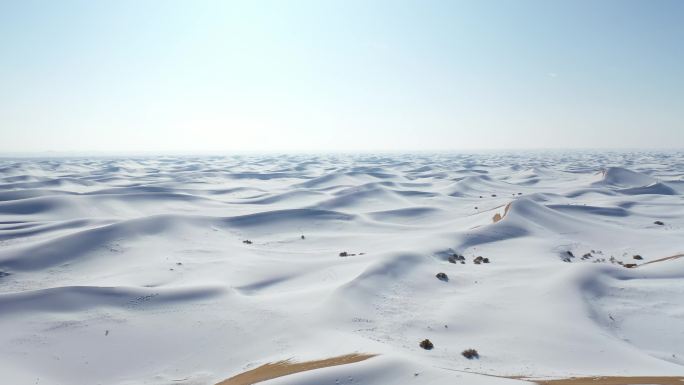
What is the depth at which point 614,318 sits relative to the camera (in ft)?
52.3

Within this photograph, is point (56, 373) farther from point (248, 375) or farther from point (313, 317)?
point (313, 317)

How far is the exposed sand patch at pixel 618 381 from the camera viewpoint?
10.2 meters

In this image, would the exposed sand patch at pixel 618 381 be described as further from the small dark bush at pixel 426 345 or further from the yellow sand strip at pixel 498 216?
the yellow sand strip at pixel 498 216

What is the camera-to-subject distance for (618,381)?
34.4 ft

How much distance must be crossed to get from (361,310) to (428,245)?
465 inches

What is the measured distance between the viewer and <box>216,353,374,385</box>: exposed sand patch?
11.1 meters

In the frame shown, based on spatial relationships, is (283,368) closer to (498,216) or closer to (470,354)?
(470,354)

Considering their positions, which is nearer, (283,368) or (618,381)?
(618,381)

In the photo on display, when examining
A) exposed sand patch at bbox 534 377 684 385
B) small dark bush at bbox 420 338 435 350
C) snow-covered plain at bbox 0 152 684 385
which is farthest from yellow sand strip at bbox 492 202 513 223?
exposed sand patch at bbox 534 377 684 385

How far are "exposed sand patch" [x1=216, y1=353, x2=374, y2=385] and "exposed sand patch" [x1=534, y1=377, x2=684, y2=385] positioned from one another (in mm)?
4607

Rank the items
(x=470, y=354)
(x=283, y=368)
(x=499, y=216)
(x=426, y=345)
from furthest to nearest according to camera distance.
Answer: (x=499, y=216)
(x=426, y=345)
(x=470, y=354)
(x=283, y=368)

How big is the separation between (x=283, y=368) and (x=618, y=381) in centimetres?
820

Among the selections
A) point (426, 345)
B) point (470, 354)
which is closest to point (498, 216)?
point (426, 345)

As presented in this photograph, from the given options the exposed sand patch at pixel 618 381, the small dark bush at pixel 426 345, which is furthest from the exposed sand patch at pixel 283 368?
the exposed sand patch at pixel 618 381
